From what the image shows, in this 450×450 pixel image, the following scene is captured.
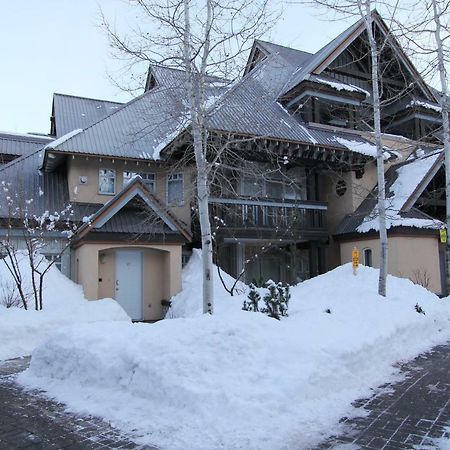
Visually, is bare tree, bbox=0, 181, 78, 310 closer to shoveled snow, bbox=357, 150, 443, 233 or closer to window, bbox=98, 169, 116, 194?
window, bbox=98, 169, 116, 194

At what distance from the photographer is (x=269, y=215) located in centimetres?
1861

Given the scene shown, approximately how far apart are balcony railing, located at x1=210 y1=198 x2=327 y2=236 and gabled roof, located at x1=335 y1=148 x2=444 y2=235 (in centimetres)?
132

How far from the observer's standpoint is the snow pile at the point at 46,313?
35.0ft

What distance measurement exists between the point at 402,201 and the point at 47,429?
15808 millimetres

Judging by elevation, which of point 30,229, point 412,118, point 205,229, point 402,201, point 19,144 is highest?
point 412,118

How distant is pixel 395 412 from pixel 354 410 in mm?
497

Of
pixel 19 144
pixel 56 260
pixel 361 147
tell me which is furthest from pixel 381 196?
pixel 19 144

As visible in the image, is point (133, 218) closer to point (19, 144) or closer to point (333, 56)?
point (19, 144)

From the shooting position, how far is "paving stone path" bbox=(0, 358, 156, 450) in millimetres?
4934

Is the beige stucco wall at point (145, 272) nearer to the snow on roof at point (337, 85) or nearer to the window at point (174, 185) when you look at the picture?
the window at point (174, 185)

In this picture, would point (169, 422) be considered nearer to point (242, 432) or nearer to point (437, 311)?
point (242, 432)

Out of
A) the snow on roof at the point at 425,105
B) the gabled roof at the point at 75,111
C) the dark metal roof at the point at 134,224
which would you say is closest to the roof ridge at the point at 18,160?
the gabled roof at the point at 75,111

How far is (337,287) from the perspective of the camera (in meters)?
13.3

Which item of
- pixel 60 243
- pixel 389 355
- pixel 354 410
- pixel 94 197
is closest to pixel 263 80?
pixel 94 197
